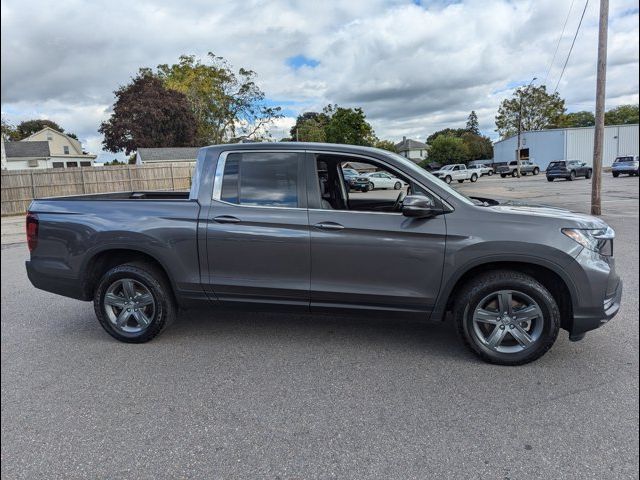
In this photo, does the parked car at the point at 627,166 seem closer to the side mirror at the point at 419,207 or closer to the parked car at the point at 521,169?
the parked car at the point at 521,169

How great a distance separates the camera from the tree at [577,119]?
61.2 m

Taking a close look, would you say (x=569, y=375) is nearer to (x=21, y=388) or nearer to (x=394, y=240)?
(x=394, y=240)

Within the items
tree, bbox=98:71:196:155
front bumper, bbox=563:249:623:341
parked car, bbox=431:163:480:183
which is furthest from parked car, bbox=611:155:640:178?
tree, bbox=98:71:196:155

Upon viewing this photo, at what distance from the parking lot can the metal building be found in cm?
4696

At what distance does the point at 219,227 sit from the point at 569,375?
3030mm

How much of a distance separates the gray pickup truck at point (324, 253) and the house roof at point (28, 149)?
193ft

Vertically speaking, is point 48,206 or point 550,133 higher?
point 550,133

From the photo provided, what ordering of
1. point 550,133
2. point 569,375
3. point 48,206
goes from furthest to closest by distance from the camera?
point 550,133 → point 48,206 → point 569,375

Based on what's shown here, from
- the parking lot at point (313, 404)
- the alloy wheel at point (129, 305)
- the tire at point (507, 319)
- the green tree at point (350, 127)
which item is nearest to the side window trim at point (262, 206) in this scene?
the alloy wheel at point (129, 305)

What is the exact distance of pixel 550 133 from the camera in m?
48.0

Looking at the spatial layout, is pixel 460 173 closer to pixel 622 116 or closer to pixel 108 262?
pixel 622 116

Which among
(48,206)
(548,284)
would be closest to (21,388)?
(48,206)

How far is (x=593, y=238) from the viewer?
327cm

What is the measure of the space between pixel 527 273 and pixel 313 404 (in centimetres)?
197
